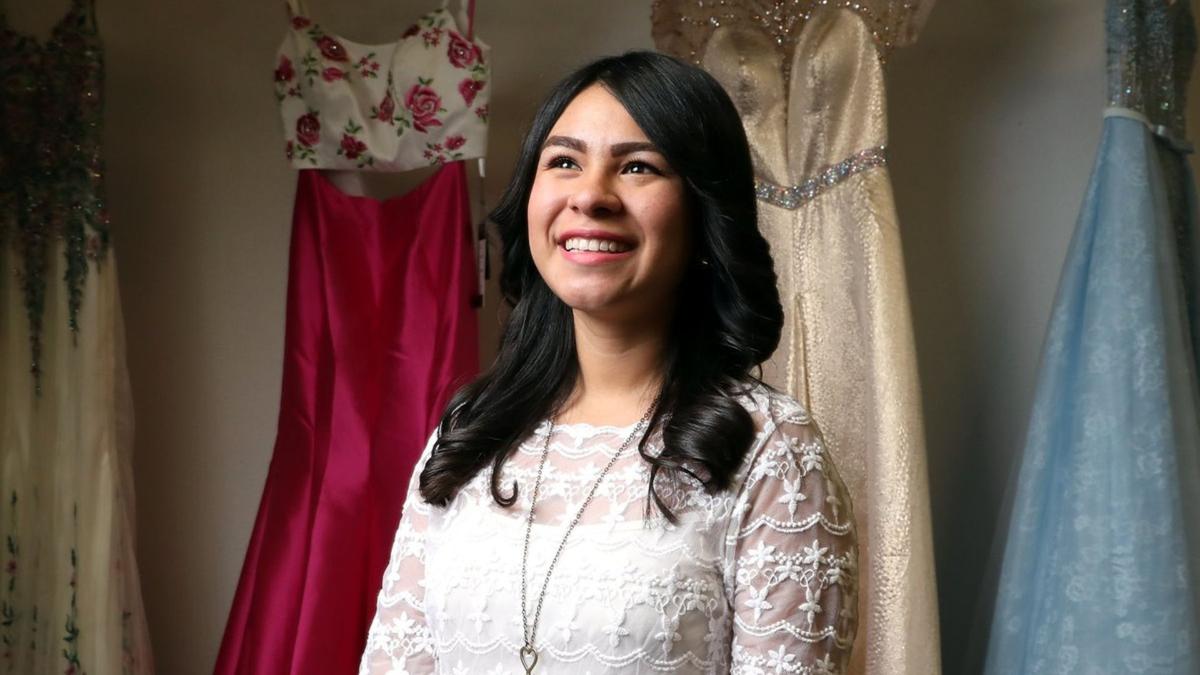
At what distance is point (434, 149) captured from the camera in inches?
77.3

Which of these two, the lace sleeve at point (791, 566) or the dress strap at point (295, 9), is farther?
the dress strap at point (295, 9)

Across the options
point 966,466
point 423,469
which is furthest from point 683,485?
point 966,466

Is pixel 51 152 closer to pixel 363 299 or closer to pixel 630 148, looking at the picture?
pixel 363 299

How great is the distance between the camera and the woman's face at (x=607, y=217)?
3.46ft

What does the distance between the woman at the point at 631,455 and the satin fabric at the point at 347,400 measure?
0.67m

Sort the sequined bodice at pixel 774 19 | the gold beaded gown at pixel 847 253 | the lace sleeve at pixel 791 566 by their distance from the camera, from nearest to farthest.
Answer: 1. the lace sleeve at pixel 791 566
2. the gold beaded gown at pixel 847 253
3. the sequined bodice at pixel 774 19

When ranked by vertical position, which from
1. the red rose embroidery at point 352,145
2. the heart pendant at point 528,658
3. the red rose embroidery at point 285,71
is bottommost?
the heart pendant at point 528,658

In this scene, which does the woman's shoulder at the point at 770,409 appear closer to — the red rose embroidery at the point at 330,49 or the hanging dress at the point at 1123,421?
the hanging dress at the point at 1123,421

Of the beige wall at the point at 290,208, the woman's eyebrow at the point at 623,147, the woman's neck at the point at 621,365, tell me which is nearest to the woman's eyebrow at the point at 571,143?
the woman's eyebrow at the point at 623,147

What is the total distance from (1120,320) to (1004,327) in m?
0.44

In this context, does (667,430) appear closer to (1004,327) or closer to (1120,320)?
(1120,320)

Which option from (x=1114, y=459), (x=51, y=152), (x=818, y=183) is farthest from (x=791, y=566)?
(x=51, y=152)

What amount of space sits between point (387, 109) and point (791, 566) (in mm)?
1207

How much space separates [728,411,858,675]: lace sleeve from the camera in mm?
976
